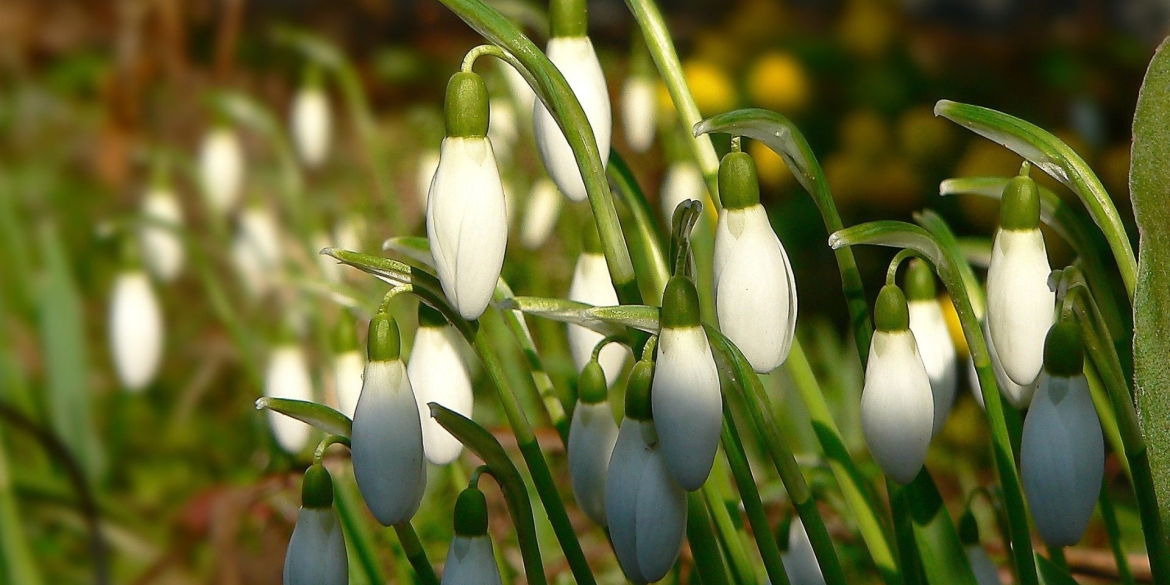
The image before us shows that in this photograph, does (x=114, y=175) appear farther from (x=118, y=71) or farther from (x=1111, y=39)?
(x=1111, y=39)

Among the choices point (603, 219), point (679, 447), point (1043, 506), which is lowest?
point (1043, 506)

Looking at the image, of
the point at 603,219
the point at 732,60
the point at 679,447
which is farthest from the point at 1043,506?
the point at 732,60

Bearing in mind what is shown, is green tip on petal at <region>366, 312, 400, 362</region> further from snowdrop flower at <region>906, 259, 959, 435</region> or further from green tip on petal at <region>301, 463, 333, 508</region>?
snowdrop flower at <region>906, 259, 959, 435</region>

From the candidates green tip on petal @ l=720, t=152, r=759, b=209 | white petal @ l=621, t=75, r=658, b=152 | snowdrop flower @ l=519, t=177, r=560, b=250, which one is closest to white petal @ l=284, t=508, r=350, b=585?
green tip on petal @ l=720, t=152, r=759, b=209

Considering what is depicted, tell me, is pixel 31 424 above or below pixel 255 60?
below

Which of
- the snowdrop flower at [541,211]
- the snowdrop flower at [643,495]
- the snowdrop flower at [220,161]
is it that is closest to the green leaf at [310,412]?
the snowdrop flower at [643,495]

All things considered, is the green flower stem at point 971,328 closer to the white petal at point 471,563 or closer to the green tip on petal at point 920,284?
the green tip on petal at point 920,284

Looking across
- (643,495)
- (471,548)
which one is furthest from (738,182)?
(471,548)
